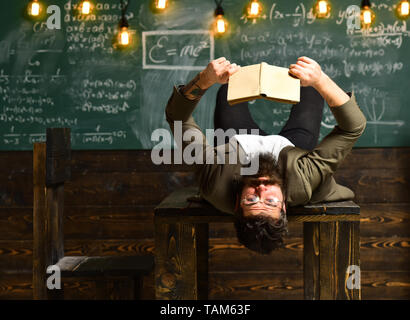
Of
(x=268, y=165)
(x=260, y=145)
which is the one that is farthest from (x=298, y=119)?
(x=268, y=165)

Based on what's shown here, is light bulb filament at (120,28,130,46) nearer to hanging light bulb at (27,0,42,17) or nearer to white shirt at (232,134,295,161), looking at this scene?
hanging light bulb at (27,0,42,17)

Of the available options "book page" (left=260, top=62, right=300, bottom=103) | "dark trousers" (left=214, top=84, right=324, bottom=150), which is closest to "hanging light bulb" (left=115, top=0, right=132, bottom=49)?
"dark trousers" (left=214, top=84, right=324, bottom=150)

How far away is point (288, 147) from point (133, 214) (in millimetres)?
1445

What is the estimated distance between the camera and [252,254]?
2.76 metres

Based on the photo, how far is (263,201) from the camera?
55.5 inches

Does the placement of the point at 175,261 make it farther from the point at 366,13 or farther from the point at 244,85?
the point at 366,13

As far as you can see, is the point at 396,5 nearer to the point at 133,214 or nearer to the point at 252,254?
the point at 252,254

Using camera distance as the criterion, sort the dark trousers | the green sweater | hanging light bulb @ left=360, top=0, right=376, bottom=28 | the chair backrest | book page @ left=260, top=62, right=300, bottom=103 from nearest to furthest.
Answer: book page @ left=260, top=62, right=300, bottom=103 → the green sweater → the chair backrest → the dark trousers → hanging light bulb @ left=360, top=0, right=376, bottom=28

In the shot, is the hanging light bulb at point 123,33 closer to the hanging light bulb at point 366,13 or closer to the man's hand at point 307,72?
the hanging light bulb at point 366,13

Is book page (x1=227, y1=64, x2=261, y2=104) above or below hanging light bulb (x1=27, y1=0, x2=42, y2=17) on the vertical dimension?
below

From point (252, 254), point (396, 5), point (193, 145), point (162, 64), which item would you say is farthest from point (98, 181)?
point (396, 5)

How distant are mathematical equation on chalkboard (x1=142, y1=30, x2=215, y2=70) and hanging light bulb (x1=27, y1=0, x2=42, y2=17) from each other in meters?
0.68

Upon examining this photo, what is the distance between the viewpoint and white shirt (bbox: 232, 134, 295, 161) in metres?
1.59

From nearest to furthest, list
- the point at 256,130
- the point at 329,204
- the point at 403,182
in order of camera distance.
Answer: the point at 329,204 → the point at 256,130 → the point at 403,182
